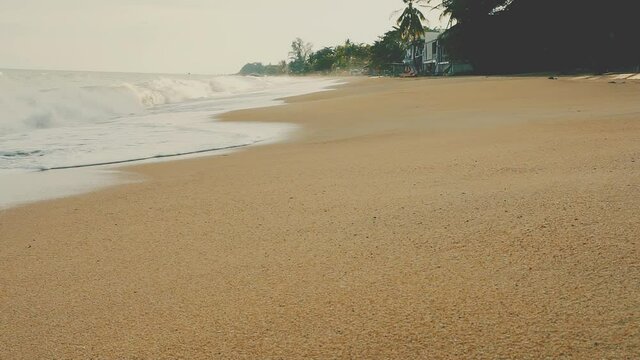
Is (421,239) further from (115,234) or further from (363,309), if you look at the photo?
(115,234)

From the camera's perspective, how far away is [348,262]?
2258mm

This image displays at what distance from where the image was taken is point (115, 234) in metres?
3.03

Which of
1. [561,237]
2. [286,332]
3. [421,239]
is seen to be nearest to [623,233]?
[561,237]

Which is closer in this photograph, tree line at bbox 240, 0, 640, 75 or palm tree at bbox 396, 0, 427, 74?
tree line at bbox 240, 0, 640, 75

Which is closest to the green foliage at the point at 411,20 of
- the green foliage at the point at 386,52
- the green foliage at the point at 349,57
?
the green foliage at the point at 386,52

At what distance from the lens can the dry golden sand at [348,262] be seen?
1617 millimetres

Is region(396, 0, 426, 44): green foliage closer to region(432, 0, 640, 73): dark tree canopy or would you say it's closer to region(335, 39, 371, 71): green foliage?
region(432, 0, 640, 73): dark tree canopy

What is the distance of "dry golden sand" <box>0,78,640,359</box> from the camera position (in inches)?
63.7

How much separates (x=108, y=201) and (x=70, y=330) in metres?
2.31

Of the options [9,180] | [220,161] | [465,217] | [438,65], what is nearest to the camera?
[465,217]

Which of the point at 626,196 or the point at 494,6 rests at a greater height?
the point at 494,6

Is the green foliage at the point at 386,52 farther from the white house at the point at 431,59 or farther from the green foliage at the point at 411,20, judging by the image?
the green foliage at the point at 411,20

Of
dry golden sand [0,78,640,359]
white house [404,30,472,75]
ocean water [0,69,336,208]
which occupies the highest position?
white house [404,30,472,75]

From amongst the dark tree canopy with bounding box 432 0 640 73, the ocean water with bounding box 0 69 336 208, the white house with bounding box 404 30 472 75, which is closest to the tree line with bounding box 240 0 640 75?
the dark tree canopy with bounding box 432 0 640 73
